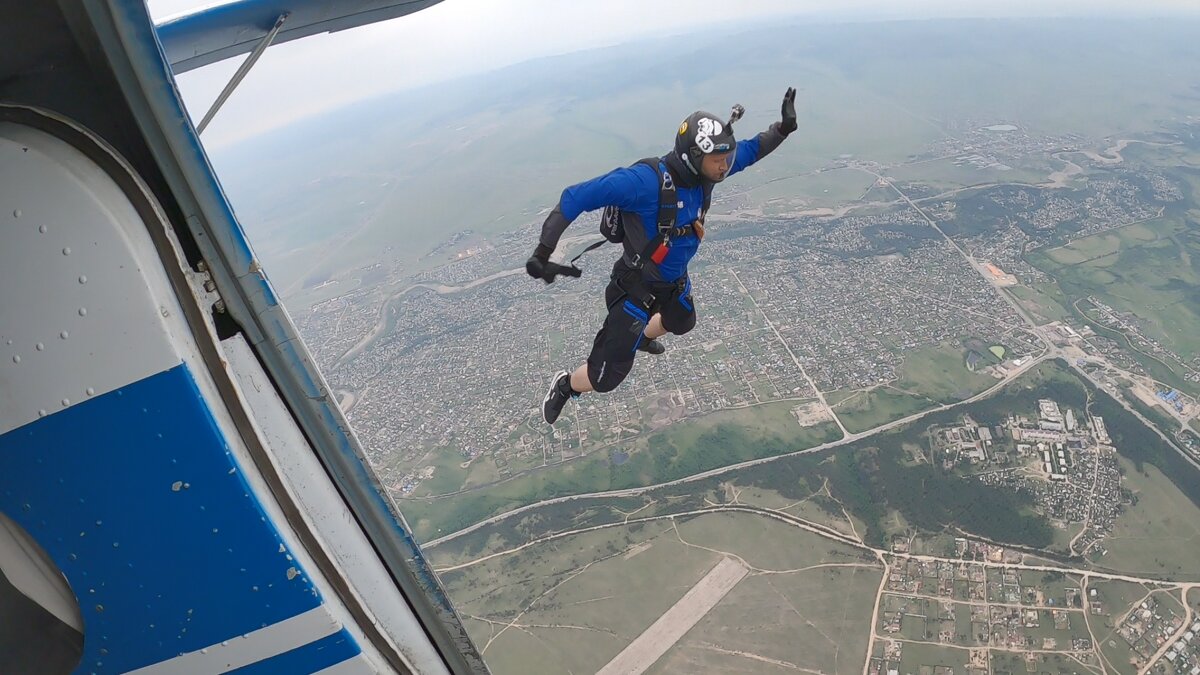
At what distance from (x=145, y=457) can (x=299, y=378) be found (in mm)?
480

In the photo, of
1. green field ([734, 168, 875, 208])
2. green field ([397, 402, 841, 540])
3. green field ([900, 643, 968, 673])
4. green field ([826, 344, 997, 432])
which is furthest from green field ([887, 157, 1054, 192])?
green field ([900, 643, 968, 673])

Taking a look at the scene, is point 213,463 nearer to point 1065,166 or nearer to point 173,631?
point 173,631

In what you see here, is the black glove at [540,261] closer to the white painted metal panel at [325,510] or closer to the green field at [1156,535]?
the white painted metal panel at [325,510]

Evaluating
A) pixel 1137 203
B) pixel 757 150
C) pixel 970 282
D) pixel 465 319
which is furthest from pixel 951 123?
pixel 757 150

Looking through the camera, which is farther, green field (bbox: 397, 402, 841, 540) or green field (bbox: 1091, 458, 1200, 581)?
green field (bbox: 397, 402, 841, 540)

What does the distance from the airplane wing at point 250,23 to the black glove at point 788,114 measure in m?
2.46

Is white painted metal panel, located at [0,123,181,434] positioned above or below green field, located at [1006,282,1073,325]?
above

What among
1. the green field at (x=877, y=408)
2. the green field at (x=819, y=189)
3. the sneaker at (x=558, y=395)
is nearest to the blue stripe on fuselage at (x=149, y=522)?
the sneaker at (x=558, y=395)

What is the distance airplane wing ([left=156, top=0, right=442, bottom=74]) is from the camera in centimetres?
294

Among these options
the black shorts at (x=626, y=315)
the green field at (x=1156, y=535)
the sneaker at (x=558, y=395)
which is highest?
the black shorts at (x=626, y=315)

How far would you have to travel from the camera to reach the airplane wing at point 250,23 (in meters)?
2.94

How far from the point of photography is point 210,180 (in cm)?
146

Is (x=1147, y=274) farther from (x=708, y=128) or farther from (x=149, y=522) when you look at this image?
(x=149, y=522)

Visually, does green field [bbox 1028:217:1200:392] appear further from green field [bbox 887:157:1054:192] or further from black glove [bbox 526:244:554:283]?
black glove [bbox 526:244:554:283]
